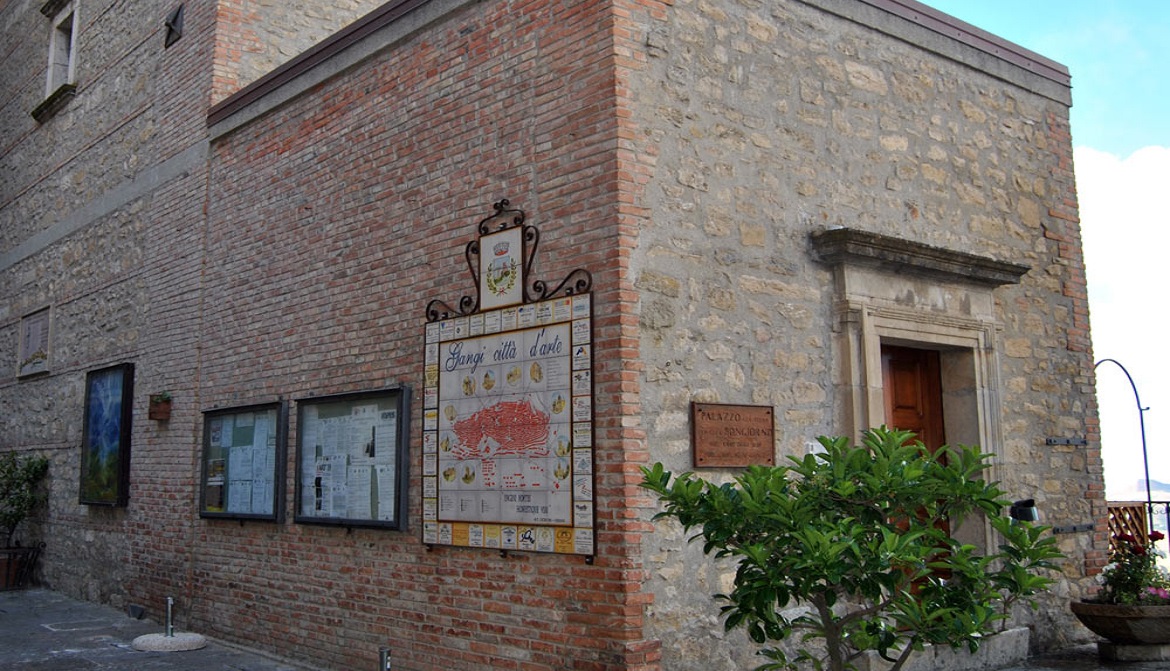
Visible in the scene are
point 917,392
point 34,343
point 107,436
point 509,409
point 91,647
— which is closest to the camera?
point 509,409

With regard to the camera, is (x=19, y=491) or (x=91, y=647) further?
(x=19, y=491)

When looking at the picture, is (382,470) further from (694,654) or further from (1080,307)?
(1080,307)

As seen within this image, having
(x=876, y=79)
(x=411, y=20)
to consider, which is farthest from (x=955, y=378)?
(x=411, y=20)

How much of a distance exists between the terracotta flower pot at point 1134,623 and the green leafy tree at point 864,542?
353 centimetres

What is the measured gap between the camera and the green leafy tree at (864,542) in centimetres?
400

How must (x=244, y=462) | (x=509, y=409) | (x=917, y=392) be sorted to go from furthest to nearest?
1. (x=244, y=462)
2. (x=917, y=392)
3. (x=509, y=409)

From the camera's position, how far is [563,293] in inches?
235

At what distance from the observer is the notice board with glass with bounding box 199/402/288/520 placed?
8.20 metres

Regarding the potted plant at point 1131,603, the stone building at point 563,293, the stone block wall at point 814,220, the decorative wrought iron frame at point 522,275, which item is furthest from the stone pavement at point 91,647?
the potted plant at point 1131,603

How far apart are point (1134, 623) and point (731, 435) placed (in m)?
3.49

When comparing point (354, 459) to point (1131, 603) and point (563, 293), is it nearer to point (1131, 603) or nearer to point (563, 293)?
point (563, 293)

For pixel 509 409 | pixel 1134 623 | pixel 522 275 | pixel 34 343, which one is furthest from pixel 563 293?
pixel 34 343

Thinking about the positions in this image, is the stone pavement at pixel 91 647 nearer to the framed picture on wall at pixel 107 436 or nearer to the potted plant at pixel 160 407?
the framed picture on wall at pixel 107 436

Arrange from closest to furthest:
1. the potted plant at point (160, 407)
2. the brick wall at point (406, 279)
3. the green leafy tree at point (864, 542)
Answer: the green leafy tree at point (864, 542), the brick wall at point (406, 279), the potted plant at point (160, 407)
